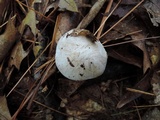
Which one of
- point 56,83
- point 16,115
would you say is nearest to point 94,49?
point 56,83

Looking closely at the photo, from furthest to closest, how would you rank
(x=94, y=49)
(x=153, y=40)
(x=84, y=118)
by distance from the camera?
(x=84, y=118) → (x=153, y=40) → (x=94, y=49)

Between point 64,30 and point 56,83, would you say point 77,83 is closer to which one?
point 56,83

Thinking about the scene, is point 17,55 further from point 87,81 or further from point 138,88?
point 138,88

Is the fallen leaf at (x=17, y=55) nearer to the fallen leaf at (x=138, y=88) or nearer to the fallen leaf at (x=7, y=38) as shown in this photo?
the fallen leaf at (x=7, y=38)

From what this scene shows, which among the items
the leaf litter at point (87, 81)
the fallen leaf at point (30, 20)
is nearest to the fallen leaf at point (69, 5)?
the leaf litter at point (87, 81)

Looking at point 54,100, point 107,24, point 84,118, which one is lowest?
point 84,118

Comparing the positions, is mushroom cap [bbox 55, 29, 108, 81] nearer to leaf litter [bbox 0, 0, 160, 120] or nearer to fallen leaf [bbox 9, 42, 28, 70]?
leaf litter [bbox 0, 0, 160, 120]
